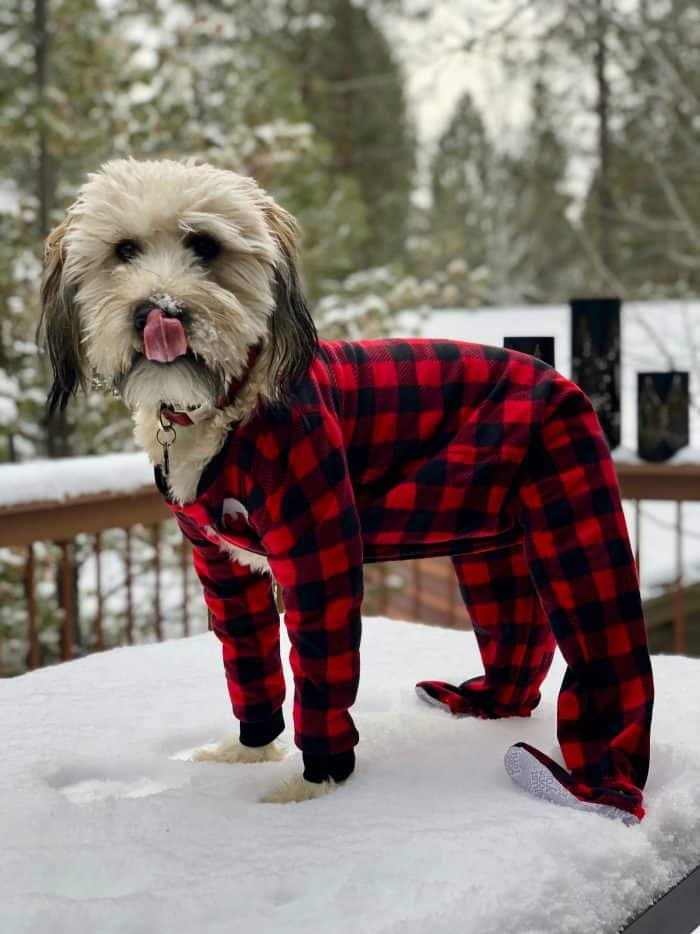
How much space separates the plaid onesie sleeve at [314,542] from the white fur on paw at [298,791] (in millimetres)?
158

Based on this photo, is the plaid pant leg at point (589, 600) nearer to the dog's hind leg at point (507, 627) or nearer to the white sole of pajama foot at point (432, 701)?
the dog's hind leg at point (507, 627)

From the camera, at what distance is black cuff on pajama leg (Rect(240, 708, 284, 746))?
73.7 inches

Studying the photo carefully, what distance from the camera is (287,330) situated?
1493mm

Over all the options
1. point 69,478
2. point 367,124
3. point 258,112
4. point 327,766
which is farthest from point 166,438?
point 367,124

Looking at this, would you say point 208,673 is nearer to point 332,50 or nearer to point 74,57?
point 74,57

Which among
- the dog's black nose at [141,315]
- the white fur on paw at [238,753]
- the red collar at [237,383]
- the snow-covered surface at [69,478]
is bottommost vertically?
the white fur on paw at [238,753]

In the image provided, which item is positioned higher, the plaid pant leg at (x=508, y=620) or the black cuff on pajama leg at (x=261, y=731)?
the plaid pant leg at (x=508, y=620)

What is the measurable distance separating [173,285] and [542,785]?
3.39ft

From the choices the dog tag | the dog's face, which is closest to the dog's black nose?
the dog's face

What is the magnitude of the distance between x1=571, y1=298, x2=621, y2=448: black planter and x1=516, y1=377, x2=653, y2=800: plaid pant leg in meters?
1.57

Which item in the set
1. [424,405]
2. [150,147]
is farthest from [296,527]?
[150,147]

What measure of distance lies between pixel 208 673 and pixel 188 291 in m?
1.34

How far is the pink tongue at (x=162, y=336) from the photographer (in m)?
1.34

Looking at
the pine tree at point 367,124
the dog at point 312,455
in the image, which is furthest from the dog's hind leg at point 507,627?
the pine tree at point 367,124
